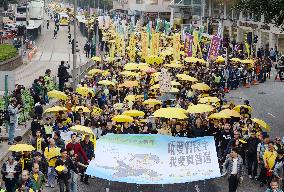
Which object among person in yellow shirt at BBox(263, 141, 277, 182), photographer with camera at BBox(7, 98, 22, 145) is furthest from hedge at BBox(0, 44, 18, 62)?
person in yellow shirt at BBox(263, 141, 277, 182)

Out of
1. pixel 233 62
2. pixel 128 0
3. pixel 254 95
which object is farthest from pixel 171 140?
pixel 128 0

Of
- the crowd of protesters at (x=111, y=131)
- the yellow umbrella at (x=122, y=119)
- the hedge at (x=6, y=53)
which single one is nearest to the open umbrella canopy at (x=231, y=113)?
the crowd of protesters at (x=111, y=131)

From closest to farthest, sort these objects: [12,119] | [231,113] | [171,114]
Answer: [171,114]
[231,113]
[12,119]

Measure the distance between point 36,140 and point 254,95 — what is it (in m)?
19.2

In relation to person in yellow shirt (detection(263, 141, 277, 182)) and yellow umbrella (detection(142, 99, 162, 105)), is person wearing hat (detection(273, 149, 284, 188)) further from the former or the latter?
yellow umbrella (detection(142, 99, 162, 105))

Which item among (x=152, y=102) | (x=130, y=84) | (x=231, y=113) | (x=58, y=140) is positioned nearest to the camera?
(x=58, y=140)

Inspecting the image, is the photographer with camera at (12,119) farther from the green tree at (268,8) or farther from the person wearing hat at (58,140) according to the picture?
the green tree at (268,8)

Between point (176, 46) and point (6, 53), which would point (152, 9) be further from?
point (176, 46)

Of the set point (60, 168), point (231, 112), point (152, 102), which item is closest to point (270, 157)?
point (231, 112)

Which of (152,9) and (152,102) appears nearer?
(152,102)

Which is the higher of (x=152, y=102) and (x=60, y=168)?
(x=152, y=102)

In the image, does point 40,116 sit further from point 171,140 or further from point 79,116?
point 171,140

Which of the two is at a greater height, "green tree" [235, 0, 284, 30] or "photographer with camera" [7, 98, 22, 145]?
"green tree" [235, 0, 284, 30]

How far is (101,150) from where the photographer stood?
16531 millimetres
